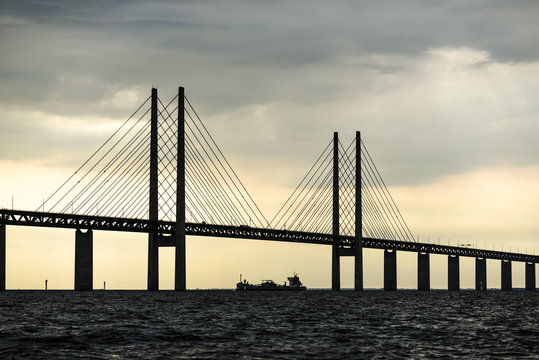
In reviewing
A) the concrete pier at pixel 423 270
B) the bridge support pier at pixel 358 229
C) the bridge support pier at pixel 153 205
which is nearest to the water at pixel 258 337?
the bridge support pier at pixel 153 205

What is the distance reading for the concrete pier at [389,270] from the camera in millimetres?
178500

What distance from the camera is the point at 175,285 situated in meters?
129

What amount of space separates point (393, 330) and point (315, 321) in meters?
7.41

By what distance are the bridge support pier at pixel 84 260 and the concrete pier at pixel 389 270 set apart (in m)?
77.1

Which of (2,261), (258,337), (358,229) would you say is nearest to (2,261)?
(2,261)

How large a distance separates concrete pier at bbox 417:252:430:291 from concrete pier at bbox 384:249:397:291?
45.7ft

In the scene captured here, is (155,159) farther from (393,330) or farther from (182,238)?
(393,330)

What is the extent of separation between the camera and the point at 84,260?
117312 millimetres

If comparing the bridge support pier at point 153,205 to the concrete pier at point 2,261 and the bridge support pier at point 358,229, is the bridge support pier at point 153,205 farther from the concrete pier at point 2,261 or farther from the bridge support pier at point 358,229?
the bridge support pier at point 358,229

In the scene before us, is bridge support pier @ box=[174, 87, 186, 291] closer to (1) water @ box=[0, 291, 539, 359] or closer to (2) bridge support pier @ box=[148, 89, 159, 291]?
(2) bridge support pier @ box=[148, 89, 159, 291]

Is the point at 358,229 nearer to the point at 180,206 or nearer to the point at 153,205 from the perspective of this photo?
the point at 180,206

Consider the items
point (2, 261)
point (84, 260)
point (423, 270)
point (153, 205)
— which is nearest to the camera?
point (2, 261)

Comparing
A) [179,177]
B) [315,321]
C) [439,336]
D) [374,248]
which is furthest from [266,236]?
[439,336]

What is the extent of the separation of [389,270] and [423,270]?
53.6ft
